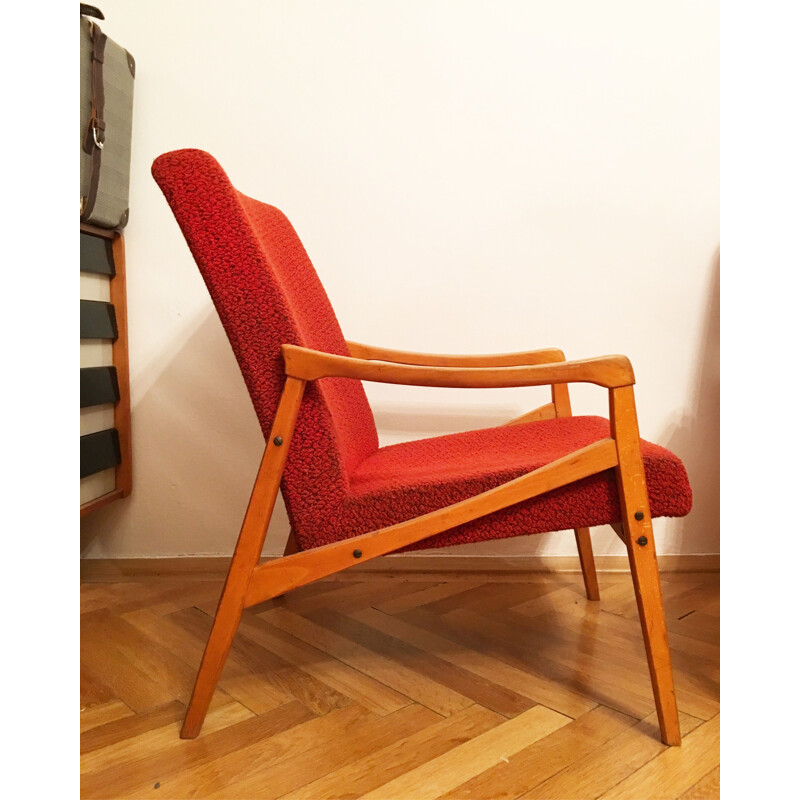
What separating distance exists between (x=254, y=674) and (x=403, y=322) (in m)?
0.88

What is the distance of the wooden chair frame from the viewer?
3.31 ft

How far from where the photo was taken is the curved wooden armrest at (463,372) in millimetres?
1002

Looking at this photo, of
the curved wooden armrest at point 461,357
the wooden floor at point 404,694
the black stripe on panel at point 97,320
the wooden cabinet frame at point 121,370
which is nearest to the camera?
the wooden floor at point 404,694

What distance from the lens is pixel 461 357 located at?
5.02ft

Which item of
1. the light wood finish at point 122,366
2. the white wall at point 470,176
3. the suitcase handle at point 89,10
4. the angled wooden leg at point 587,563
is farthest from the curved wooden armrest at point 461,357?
the suitcase handle at point 89,10

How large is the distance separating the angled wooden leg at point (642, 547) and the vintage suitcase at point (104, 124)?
1221mm

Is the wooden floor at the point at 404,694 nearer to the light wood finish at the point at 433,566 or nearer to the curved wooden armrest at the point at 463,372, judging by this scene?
the light wood finish at the point at 433,566

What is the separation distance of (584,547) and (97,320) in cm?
124

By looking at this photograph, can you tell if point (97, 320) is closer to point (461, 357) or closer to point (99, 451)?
point (99, 451)

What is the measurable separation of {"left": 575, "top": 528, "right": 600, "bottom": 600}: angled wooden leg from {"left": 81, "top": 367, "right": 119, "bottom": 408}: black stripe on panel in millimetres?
1149

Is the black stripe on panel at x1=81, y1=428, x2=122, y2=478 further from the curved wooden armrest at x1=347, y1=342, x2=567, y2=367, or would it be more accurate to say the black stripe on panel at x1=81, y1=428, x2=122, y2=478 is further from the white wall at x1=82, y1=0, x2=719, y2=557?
the curved wooden armrest at x1=347, y1=342, x2=567, y2=367

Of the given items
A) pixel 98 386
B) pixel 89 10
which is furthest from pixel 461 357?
pixel 89 10

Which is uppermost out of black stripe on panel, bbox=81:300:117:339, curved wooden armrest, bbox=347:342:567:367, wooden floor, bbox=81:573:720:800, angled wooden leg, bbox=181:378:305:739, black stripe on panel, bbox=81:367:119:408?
black stripe on panel, bbox=81:300:117:339

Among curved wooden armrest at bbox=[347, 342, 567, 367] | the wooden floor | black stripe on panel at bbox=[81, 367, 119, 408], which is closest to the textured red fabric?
the wooden floor
